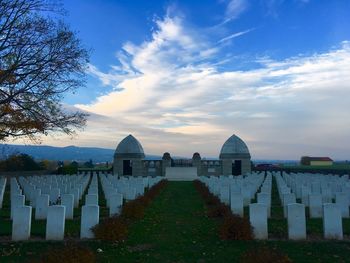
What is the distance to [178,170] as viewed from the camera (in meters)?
45.1

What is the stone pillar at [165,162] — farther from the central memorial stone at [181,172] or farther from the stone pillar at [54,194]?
the stone pillar at [54,194]

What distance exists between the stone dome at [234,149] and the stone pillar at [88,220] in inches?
1654

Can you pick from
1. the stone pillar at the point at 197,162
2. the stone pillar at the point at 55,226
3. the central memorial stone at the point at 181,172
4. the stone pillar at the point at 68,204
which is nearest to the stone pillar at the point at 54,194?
the stone pillar at the point at 68,204

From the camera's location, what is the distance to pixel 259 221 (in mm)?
9656

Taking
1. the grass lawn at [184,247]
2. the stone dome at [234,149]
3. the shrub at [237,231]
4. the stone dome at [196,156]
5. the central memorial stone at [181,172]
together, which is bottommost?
the grass lawn at [184,247]

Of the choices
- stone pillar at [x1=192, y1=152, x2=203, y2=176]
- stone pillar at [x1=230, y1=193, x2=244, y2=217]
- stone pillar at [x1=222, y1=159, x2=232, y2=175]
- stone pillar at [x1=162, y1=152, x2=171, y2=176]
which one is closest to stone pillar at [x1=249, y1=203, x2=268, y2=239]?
stone pillar at [x1=230, y1=193, x2=244, y2=217]

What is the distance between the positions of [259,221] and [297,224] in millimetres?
889

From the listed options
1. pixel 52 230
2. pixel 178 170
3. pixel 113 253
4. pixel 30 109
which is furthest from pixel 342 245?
→ pixel 178 170

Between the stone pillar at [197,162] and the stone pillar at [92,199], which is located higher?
the stone pillar at [197,162]

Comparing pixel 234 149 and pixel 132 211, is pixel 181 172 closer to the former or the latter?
pixel 234 149

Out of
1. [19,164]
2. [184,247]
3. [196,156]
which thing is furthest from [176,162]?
[184,247]

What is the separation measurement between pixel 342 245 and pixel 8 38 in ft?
50.1

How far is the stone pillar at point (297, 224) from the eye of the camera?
951 cm

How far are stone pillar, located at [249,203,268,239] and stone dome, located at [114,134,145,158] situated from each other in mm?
41142
